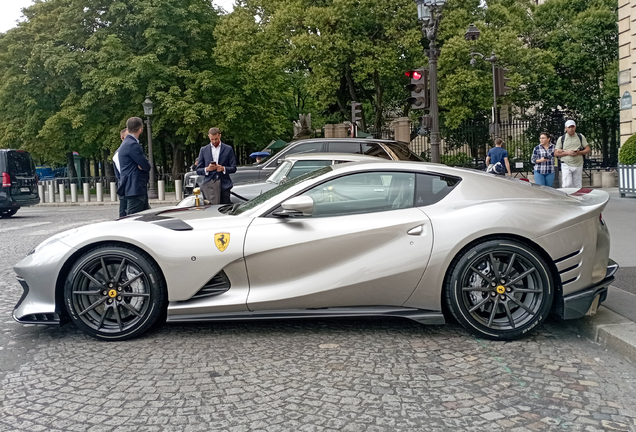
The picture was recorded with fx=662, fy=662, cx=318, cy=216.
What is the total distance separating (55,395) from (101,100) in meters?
29.9

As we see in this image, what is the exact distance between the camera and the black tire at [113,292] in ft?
16.0

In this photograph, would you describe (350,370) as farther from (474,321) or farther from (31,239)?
(31,239)

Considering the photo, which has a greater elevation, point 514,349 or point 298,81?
point 298,81

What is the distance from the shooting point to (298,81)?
42.3m

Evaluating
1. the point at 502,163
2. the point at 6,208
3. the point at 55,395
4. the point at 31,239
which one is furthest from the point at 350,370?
the point at 6,208

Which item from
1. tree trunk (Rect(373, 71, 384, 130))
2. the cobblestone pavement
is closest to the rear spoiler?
the cobblestone pavement

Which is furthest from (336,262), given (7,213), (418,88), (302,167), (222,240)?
(7,213)

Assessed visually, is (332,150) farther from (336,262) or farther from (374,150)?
(336,262)

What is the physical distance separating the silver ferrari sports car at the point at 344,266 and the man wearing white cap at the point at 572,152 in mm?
7016

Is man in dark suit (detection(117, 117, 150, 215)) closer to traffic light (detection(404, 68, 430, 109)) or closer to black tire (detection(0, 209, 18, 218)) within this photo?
traffic light (detection(404, 68, 430, 109))

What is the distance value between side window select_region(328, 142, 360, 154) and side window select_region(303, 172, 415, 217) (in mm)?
7912

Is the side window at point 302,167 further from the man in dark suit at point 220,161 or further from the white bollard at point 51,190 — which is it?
the white bollard at point 51,190

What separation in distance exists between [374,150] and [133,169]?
5.48 meters

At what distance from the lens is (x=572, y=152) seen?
11.5 m
